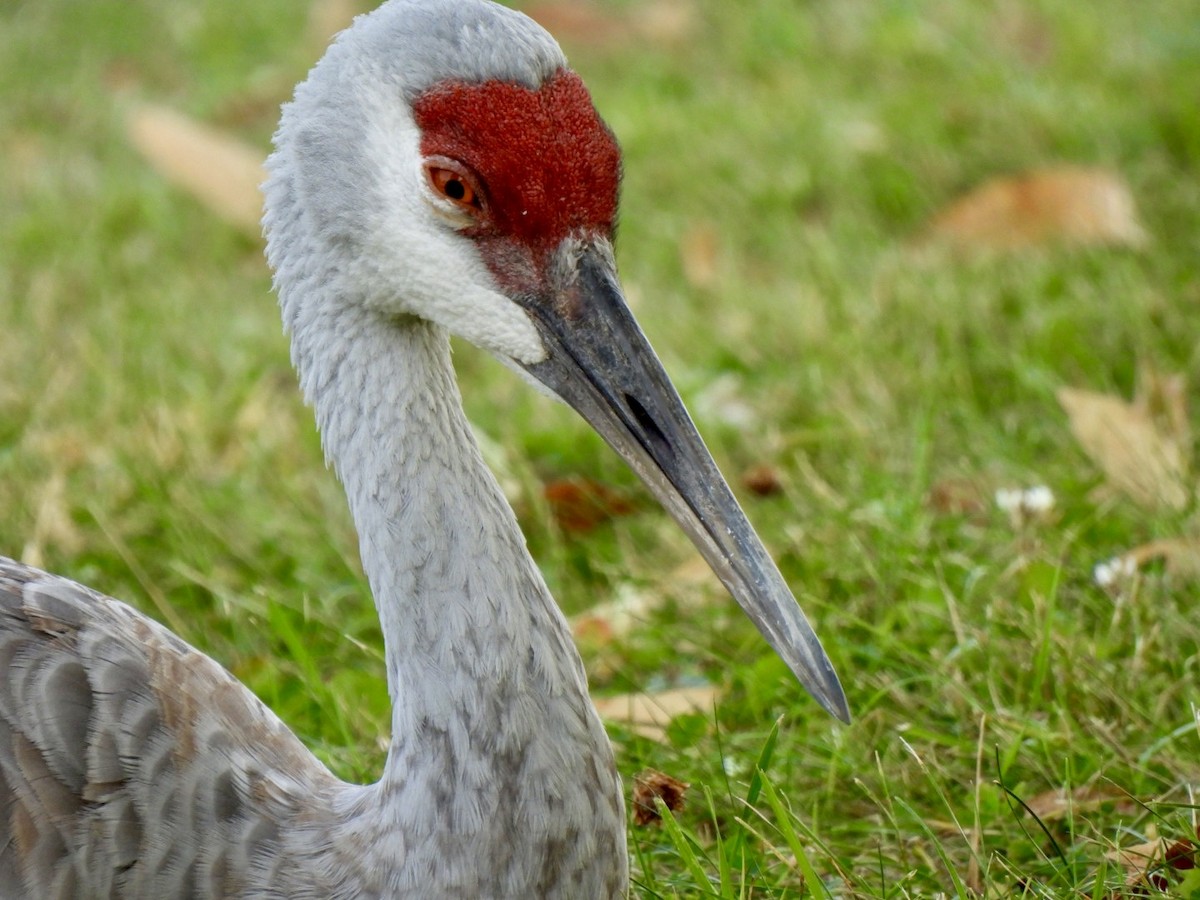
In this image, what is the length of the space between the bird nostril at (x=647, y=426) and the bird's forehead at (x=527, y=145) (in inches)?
8.8

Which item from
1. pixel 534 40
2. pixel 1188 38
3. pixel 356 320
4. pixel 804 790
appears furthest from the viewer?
pixel 1188 38

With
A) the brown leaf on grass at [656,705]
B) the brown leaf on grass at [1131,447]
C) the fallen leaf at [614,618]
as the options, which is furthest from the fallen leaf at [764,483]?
the brown leaf on grass at [656,705]

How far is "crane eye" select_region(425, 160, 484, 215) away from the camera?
1918mm

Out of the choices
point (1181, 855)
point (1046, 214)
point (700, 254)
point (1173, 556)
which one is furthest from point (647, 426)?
point (700, 254)

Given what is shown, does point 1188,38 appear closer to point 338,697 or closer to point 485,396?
point 485,396

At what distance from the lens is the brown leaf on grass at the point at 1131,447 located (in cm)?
291

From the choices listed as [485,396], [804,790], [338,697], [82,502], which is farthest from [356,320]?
[485,396]

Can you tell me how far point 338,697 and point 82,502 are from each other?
43.1 inches

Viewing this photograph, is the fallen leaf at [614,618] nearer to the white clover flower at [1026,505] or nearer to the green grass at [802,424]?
the green grass at [802,424]

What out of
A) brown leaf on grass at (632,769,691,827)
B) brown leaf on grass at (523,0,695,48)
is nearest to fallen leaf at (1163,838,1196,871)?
brown leaf on grass at (632,769,691,827)

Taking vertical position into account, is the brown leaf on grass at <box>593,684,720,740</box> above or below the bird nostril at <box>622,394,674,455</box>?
below

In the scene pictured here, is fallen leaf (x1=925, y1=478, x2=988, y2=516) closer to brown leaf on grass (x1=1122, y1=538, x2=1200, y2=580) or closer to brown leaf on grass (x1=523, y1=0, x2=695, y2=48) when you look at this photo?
brown leaf on grass (x1=1122, y1=538, x2=1200, y2=580)

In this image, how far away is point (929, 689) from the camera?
260cm

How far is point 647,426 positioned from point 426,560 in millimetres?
325
